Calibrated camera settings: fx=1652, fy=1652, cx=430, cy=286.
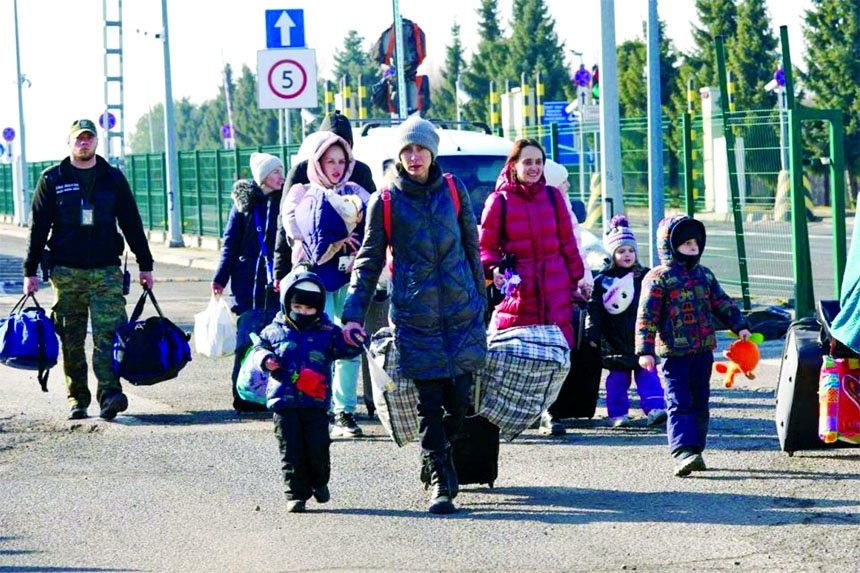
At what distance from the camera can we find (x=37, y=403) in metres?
11.5

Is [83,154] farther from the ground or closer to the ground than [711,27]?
closer to the ground

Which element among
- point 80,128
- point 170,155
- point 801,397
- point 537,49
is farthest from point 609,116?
point 537,49

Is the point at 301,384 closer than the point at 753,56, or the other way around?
the point at 301,384

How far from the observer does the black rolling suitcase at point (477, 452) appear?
800 cm

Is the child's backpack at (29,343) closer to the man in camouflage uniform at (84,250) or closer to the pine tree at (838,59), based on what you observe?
the man in camouflage uniform at (84,250)

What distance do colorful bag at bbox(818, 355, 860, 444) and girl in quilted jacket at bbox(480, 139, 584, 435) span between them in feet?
5.10

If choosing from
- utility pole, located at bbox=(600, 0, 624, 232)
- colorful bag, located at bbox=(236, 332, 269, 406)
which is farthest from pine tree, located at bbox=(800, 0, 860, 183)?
colorful bag, located at bbox=(236, 332, 269, 406)

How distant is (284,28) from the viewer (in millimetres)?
20219

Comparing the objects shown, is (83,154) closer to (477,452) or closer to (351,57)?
(477,452)

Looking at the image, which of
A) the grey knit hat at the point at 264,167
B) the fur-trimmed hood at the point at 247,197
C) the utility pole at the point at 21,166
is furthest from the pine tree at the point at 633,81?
the grey knit hat at the point at 264,167

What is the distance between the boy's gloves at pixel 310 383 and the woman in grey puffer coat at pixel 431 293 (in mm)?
238

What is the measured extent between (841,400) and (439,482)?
2.12 meters

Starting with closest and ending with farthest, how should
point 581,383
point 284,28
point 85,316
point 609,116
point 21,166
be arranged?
point 581,383, point 85,316, point 609,116, point 284,28, point 21,166

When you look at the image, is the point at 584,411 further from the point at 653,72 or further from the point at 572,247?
the point at 653,72
